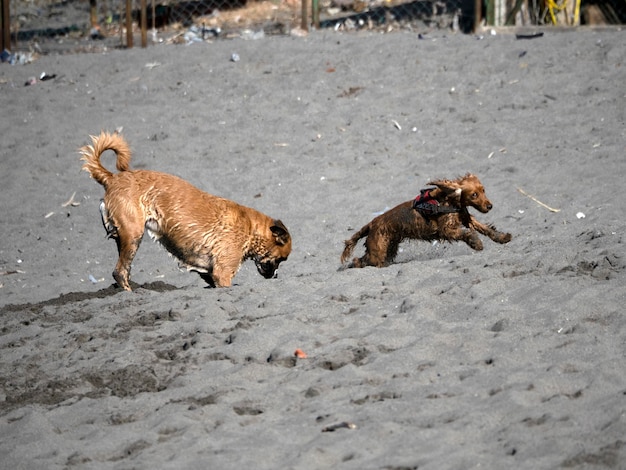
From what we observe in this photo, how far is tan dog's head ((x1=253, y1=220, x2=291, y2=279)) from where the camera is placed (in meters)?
8.24

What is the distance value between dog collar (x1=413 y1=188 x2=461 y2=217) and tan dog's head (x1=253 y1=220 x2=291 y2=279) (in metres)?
1.28

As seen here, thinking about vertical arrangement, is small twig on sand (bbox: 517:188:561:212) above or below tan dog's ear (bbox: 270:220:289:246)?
below

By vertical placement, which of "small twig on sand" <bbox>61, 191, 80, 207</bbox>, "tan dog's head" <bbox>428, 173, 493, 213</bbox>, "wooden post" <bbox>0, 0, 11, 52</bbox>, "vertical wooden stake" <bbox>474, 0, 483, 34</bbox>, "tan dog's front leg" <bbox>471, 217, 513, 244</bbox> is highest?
"vertical wooden stake" <bbox>474, 0, 483, 34</bbox>

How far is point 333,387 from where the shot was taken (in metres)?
5.22

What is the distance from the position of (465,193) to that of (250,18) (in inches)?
514

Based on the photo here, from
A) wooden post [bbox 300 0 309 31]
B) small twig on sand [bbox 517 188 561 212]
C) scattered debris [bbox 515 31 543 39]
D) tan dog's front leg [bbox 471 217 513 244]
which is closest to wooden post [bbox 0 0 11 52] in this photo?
wooden post [bbox 300 0 309 31]

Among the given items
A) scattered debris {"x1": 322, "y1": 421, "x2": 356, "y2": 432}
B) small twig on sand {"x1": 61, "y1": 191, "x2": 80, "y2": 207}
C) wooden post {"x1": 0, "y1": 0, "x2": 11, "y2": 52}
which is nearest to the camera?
scattered debris {"x1": 322, "y1": 421, "x2": 356, "y2": 432}

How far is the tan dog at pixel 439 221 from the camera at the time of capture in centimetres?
840

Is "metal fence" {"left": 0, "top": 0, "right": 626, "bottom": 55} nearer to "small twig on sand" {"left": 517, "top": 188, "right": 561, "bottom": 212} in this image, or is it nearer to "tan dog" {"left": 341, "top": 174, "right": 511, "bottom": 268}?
"small twig on sand" {"left": 517, "top": 188, "right": 561, "bottom": 212}

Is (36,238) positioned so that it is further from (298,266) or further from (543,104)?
(543,104)

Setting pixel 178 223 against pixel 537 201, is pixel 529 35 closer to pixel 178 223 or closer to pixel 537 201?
pixel 537 201

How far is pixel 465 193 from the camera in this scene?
8391 mm

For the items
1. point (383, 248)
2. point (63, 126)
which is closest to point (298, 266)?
point (383, 248)

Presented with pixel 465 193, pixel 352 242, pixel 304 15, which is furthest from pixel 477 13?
pixel 352 242
